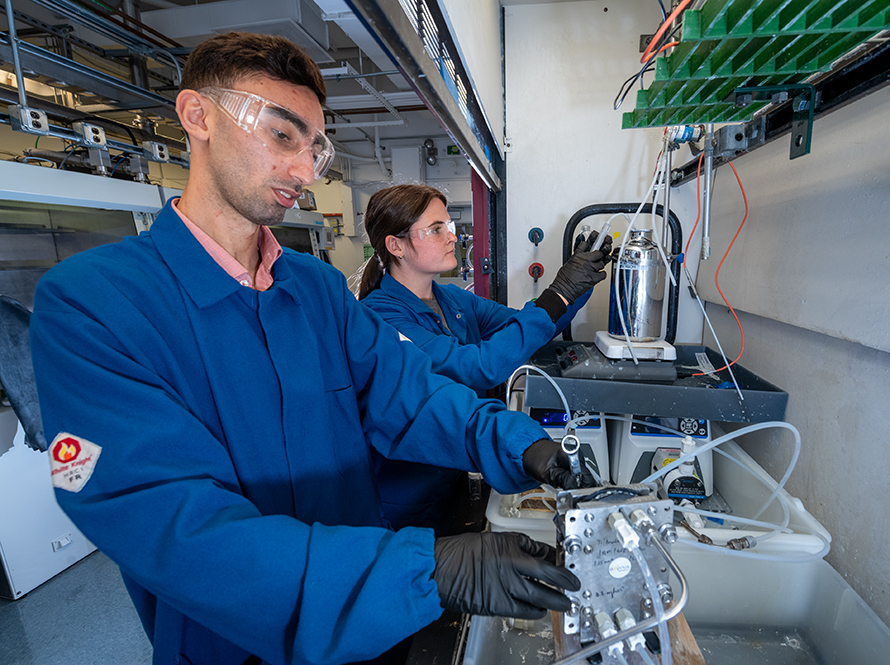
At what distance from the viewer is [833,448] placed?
0.98m

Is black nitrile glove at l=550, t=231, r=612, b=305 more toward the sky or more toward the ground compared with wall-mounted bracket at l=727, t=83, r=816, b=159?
more toward the ground

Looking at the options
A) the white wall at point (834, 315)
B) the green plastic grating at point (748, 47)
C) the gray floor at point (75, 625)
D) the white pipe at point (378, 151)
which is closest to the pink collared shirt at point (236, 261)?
the green plastic grating at point (748, 47)

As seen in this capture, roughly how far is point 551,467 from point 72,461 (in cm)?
68

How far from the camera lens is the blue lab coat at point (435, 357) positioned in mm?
1279

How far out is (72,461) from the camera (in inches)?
20.5

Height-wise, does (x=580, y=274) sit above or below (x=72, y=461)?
above

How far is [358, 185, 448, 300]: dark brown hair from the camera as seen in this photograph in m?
1.60

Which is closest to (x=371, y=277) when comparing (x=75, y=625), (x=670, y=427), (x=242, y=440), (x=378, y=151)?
(x=242, y=440)

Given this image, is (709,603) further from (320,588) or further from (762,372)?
(320,588)

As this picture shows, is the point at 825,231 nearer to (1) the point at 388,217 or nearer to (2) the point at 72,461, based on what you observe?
(1) the point at 388,217

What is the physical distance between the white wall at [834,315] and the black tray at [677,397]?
0.23 ft

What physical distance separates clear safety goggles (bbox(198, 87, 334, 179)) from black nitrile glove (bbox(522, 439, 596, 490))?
0.71 metres

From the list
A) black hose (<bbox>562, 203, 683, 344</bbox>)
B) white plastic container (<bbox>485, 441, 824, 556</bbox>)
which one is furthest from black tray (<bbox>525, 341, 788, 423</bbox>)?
black hose (<bbox>562, 203, 683, 344</bbox>)

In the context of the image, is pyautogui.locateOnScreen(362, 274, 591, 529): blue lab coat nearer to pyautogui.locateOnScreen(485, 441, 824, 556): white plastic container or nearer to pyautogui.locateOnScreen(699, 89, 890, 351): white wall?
pyautogui.locateOnScreen(485, 441, 824, 556): white plastic container
